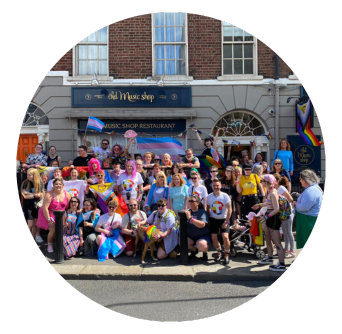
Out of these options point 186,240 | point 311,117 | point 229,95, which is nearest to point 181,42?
point 229,95

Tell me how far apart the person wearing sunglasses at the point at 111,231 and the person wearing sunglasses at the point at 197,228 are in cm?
147

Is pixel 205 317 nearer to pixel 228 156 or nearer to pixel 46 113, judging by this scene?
pixel 228 156

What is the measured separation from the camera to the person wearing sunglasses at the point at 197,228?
7.47 meters

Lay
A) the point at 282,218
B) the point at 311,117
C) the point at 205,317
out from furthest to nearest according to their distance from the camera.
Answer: the point at 311,117
the point at 282,218
the point at 205,317

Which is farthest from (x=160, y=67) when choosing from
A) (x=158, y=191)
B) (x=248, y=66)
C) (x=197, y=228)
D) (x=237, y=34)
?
(x=197, y=228)

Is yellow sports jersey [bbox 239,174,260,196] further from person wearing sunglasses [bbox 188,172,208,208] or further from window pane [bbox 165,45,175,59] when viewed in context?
window pane [bbox 165,45,175,59]

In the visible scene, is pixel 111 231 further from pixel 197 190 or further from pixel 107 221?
pixel 197 190

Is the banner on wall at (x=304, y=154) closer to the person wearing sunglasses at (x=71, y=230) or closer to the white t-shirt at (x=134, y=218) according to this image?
the white t-shirt at (x=134, y=218)

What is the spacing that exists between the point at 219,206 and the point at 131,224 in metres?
1.92

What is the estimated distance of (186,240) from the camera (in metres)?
7.32

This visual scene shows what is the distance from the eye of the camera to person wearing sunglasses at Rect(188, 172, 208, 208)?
319 inches

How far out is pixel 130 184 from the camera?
8.59m

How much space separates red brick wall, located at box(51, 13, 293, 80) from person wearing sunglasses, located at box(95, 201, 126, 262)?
27.2 ft

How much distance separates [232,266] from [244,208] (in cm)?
164
